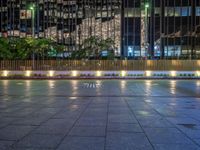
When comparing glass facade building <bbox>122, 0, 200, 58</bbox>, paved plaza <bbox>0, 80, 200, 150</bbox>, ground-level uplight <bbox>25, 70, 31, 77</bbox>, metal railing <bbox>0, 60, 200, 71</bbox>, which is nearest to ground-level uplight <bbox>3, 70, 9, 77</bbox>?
metal railing <bbox>0, 60, 200, 71</bbox>

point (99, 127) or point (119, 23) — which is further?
point (119, 23)

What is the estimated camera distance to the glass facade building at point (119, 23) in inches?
2559

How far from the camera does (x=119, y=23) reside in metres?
67.4

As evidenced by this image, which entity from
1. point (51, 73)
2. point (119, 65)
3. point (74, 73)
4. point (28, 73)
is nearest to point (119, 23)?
point (119, 65)

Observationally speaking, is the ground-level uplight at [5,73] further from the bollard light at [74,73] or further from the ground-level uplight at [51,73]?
the bollard light at [74,73]

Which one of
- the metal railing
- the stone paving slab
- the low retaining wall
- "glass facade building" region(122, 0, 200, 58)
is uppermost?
"glass facade building" region(122, 0, 200, 58)

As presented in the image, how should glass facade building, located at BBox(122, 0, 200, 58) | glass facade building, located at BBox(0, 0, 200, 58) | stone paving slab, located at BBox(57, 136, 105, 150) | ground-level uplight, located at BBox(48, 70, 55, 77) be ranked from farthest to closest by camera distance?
1. glass facade building, located at BBox(0, 0, 200, 58)
2. glass facade building, located at BBox(122, 0, 200, 58)
3. ground-level uplight, located at BBox(48, 70, 55, 77)
4. stone paving slab, located at BBox(57, 136, 105, 150)

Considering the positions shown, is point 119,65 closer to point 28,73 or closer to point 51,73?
point 51,73

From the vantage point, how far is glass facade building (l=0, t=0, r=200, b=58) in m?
65.0

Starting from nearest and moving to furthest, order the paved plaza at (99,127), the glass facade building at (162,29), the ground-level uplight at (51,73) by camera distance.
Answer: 1. the paved plaza at (99,127)
2. the ground-level uplight at (51,73)
3. the glass facade building at (162,29)

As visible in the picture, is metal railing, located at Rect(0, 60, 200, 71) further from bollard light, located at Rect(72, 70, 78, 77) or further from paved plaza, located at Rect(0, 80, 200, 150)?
paved plaza, located at Rect(0, 80, 200, 150)

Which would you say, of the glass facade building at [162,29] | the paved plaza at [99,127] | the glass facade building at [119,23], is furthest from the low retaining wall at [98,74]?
the paved plaza at [99,127]

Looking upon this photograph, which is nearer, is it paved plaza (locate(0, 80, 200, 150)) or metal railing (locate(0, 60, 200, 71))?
paved plaza (locate(0, 80, 200, 150))

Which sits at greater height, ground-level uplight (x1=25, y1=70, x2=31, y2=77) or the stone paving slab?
ground-level uplight (x1=25, y1=70, x2=31, y2=77)
